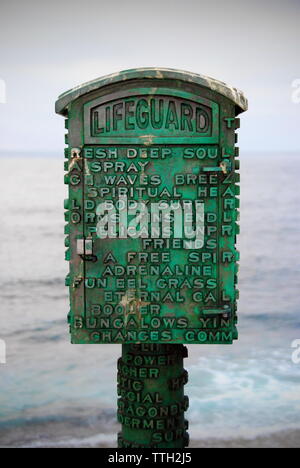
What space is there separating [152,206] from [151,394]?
7.25ft

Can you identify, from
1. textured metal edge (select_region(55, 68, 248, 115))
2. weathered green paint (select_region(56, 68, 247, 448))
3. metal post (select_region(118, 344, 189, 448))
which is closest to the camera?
textured metal edge (select_region(55, 68, 248, 115))

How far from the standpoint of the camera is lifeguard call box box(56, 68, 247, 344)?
7.85 meters

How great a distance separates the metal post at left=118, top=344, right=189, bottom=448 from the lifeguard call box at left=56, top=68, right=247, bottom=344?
2.44ft

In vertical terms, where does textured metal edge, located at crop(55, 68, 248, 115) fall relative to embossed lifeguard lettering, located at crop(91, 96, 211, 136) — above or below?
above

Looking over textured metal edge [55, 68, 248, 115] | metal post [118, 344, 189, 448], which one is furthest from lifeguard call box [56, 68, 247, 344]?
metal post [118, 344, 189, 448]

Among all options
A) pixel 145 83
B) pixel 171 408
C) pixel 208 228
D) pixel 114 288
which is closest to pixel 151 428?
pixel 171 408

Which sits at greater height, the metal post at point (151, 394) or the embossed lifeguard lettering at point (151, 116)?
the embossed lifeguard lettering at point (151, 116)

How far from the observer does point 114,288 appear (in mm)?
8016

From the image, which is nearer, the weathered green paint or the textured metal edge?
the textured metal edge

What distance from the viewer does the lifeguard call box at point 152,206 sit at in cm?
785

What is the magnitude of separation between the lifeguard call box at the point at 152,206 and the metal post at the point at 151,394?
29.2 inches

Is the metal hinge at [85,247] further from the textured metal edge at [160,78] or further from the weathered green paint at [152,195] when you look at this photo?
the textured metal edge at [160,78]

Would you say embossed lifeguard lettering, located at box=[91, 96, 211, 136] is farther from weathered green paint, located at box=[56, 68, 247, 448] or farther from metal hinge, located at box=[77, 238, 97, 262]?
metal hinge, located at box=[77, 238, 97, 262]

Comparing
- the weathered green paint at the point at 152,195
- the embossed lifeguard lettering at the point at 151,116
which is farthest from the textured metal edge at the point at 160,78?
the embossed lifeguard lettering at the point at 151,116
